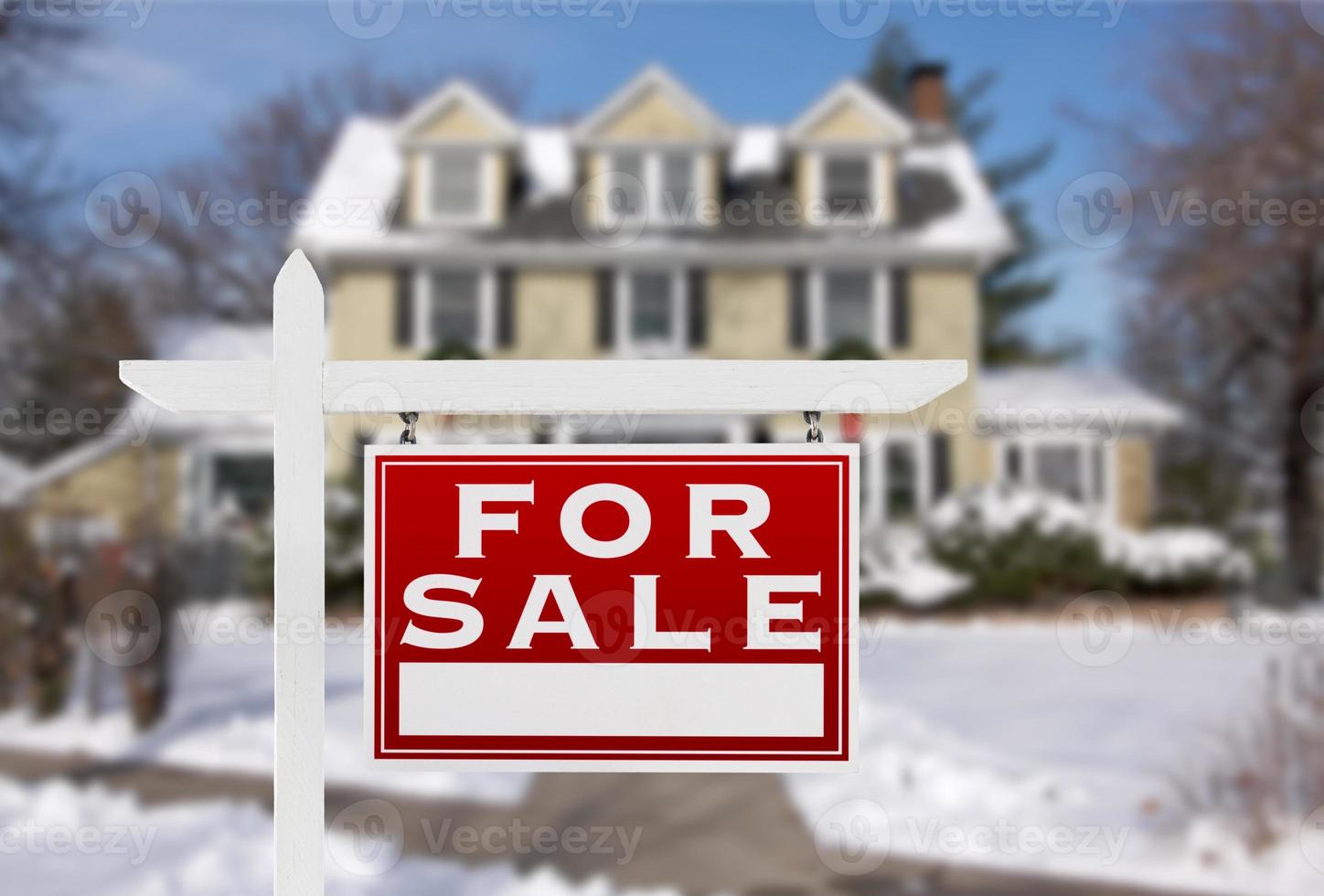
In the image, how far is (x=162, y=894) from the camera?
443 centimetres

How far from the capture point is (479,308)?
48.6ft

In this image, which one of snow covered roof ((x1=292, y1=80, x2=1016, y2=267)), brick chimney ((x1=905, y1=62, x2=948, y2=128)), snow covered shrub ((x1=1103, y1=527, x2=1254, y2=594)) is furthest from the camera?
brick chimney ((x1=905, y1=62, x2=948, y2=128))

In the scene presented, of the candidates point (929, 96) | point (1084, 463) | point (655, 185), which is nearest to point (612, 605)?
point (655, 185)

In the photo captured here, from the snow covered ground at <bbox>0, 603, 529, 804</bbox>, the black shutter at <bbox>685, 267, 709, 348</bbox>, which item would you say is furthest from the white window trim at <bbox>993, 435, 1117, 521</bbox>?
the snow covered ground at <bbox>0, 603, 529, 804</bbox>

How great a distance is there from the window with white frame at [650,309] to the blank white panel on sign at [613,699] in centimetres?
1307

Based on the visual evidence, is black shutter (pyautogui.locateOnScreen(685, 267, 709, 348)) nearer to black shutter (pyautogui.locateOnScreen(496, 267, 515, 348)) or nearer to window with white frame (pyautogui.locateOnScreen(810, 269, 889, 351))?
window with white frame (pyautogui.locateOnScreen(810, 269, 889, 351))

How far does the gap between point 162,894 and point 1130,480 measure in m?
14.1

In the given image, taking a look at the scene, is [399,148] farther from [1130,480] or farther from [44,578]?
[1130,480]

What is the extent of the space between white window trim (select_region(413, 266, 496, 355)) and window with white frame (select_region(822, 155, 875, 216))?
4990mm

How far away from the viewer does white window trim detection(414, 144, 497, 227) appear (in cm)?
1520

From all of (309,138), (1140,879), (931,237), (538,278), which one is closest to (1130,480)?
(931,237)

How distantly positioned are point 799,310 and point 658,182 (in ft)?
9.06

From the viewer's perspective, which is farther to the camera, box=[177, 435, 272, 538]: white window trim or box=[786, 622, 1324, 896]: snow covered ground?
box=[177, 435, 272, 538]: white window trim

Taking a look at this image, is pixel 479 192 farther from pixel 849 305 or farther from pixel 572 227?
pixel 849 305
